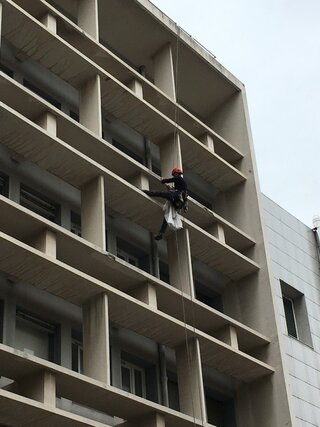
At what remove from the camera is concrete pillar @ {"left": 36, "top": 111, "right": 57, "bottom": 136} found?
20178 mm

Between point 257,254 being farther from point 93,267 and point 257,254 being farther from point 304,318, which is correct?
point 93,267

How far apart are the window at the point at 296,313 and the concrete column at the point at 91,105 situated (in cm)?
852

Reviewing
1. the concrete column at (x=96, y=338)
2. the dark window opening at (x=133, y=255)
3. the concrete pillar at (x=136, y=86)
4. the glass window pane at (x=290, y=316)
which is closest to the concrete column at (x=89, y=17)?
the concrete pillar at (x=136, y=86)

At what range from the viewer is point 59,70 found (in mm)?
22234

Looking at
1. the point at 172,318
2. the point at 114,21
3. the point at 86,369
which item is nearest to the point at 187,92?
the point at 114,21

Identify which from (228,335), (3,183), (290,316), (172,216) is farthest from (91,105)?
(290,316)

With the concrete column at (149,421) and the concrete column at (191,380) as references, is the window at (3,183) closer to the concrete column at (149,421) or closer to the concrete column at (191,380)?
the concrete column at (191,380)

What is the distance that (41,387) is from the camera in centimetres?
1667

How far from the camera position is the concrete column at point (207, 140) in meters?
25.8

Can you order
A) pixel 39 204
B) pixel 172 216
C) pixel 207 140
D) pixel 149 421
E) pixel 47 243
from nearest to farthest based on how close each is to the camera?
pixel 47 243 < pixel 149 421 < pixel 39 204 < pixel 172 216 < pixel 207 140

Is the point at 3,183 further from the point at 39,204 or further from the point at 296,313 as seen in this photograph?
the point at 296,313

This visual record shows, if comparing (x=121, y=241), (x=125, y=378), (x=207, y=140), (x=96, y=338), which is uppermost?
(x=207, y=140)

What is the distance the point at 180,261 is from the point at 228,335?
7.40 ft

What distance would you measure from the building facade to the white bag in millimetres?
4879
